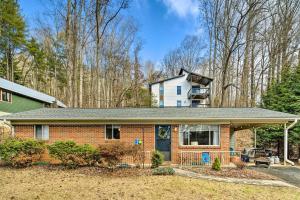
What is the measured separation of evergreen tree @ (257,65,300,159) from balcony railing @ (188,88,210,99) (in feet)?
43.4

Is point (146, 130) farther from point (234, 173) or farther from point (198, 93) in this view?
point (198, 93)

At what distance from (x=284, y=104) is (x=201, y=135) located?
7.94 metres

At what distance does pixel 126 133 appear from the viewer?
40.6ft

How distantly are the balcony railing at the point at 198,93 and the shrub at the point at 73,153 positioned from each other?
72.6ft

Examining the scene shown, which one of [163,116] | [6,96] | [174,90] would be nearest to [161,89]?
[174,90]

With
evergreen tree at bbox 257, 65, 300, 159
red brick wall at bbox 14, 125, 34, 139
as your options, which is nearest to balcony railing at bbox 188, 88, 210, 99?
evergreen tree at bbox 257, 65, 300, 159

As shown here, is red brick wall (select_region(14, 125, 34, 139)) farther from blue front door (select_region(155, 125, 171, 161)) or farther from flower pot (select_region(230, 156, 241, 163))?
flower pot (select_region(230, 156, 241, 163))

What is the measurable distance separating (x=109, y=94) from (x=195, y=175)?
2378 centimetres

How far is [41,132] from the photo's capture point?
1242 centimetres

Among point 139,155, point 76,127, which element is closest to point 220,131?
point 139,155

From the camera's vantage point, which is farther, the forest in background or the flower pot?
the forest in background

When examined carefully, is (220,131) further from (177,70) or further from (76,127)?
(177,70)

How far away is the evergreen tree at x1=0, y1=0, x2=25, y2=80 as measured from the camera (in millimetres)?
25606

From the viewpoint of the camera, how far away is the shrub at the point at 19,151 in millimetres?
10758
